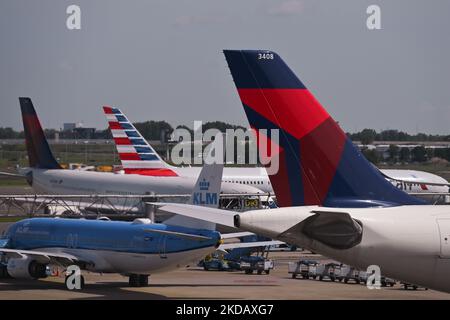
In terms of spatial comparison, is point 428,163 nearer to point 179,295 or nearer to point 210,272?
point 210,272

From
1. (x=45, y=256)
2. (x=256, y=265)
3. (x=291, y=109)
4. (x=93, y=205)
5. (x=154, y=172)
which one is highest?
(x=291, y=109)

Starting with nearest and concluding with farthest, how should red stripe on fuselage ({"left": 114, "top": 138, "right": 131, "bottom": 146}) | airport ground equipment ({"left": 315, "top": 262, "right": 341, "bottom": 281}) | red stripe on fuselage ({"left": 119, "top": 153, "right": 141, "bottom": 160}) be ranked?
airport ground equipment ({"left": 315, "top": 262, "right": 341, "bottom": 281}) → red stripe on fuselage ({"left": 119, "top": 153, "right": 141, "bottom": 160}) → red stripe on fuselage ({"left": 114, "top": 138, "right": 131, "bottom": 146})

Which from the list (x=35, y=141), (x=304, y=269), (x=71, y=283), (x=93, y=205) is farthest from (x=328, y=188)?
(x=35, y=141)

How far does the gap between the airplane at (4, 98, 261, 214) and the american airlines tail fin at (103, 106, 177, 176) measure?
5.50 m

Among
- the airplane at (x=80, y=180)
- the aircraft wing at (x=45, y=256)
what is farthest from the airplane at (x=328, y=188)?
the airplane at (x=80, y=180)

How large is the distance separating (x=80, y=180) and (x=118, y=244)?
50.4 meters

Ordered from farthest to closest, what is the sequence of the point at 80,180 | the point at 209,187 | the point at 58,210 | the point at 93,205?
the point at 80,180
the point at 58,210
the point at 93,205
the point at 209,187

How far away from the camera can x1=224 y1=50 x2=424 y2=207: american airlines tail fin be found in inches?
920

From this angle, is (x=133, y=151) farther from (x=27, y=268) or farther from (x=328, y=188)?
(x=328, y=188)

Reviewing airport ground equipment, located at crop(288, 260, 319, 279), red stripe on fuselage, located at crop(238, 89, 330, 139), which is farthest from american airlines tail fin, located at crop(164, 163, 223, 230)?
red stripe on fuselage, located at crop(238, 89, 330, 139)

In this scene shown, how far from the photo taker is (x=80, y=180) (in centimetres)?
10181

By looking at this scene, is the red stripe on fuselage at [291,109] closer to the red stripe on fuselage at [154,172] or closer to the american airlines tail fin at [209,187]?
the american airlines tail fin at [209,187]

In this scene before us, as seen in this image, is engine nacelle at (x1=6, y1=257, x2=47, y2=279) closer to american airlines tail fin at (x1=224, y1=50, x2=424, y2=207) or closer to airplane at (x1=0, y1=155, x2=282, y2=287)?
airplane at (x1=0, y1=155, x2=282, y2=287)

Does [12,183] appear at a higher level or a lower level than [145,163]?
lower
